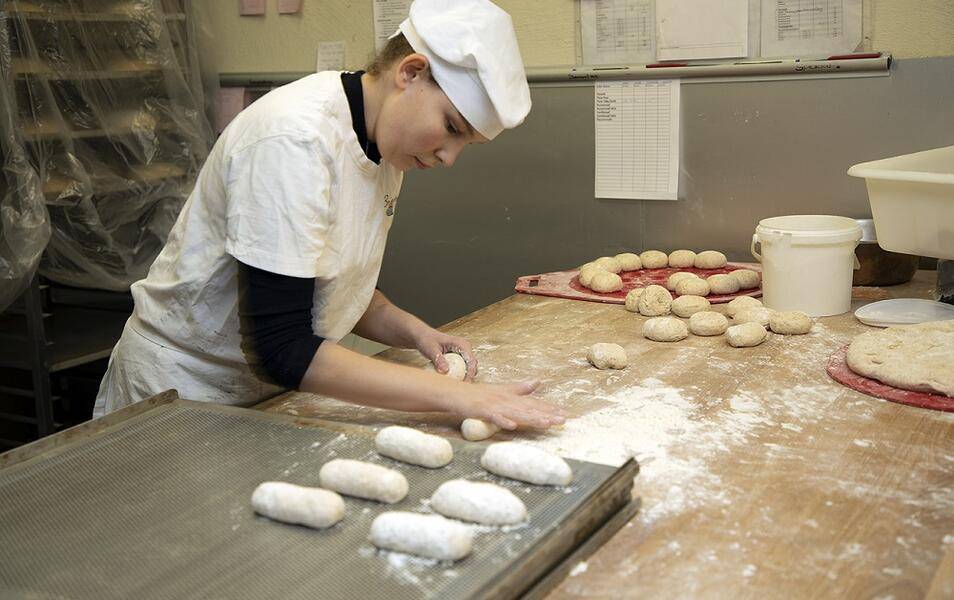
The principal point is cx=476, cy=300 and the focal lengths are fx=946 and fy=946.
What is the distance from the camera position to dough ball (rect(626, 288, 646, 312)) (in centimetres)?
220

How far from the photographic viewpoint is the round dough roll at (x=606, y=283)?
234 centimetres

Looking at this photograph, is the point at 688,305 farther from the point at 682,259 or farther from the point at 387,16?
the point at 387,16

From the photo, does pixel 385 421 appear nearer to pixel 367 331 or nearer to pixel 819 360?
pixel 367 331

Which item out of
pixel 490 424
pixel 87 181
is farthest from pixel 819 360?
pixel 87 181

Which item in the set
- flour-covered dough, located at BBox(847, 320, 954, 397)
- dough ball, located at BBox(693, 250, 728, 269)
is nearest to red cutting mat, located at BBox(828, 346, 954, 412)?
flour-covered dough, located at BBox(847, 320, 954, 397)

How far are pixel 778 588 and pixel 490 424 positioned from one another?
53cm

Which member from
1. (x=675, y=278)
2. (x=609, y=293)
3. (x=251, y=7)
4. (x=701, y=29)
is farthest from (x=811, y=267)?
(x=251, y=7)

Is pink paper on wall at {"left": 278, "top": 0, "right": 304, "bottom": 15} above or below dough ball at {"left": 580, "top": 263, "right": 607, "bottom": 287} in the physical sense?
above

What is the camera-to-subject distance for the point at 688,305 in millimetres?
2119

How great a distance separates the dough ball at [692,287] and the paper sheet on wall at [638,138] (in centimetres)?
47

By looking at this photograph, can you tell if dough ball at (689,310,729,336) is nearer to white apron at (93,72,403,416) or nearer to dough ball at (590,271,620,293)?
dough ball at (590,271,620,293)

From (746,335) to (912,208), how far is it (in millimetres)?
428

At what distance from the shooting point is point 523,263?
2.99m

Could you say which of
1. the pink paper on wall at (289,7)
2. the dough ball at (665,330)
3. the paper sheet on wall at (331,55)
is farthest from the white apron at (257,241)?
the pink paper on wall at (289,7)
